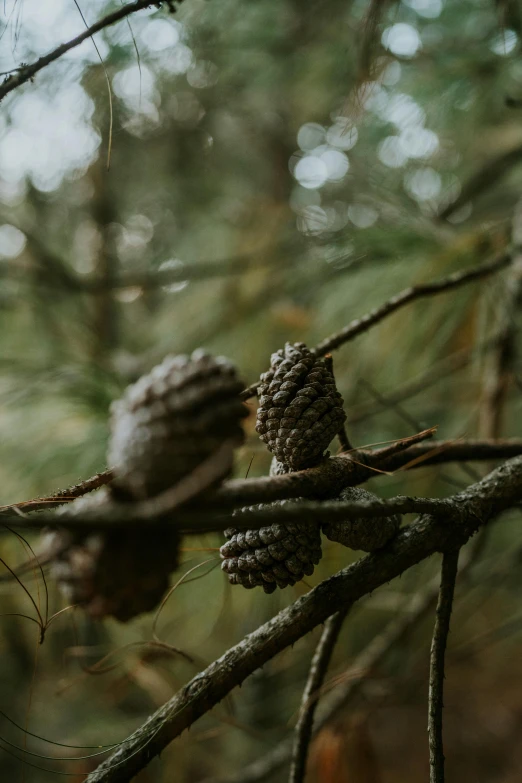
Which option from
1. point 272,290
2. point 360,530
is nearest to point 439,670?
point 360,530

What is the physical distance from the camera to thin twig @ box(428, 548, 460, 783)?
1.33 ft

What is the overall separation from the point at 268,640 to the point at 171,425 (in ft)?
0.61

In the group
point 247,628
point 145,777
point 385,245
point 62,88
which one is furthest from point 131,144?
point 145,777

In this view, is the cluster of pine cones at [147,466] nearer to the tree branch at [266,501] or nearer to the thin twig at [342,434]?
the tree branch at [266,501]

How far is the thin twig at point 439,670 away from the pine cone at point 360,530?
55mm

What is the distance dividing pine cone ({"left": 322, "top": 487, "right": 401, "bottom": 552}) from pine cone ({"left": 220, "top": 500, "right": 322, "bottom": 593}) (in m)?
0.01

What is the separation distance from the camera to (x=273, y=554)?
15.4 inches

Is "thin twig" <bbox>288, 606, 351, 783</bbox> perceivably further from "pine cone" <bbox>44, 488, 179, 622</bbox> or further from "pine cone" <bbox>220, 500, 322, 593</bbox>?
"pine cone" <bbox>44, 488, 179, 622</bbox>

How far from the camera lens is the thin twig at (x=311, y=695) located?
48 cm

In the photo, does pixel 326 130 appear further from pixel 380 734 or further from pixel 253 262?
pixel 380 734

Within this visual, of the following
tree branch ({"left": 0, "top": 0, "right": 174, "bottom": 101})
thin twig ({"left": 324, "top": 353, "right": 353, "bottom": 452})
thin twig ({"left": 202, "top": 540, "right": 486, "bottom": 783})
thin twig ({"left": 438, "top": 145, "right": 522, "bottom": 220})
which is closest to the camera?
tree branch ({"left": 0, "top": 0, "right": 174, "bottom": 101})

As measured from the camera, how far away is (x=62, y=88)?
96 centimetres

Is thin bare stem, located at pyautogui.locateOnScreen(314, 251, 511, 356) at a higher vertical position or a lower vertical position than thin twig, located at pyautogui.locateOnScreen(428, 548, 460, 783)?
higher

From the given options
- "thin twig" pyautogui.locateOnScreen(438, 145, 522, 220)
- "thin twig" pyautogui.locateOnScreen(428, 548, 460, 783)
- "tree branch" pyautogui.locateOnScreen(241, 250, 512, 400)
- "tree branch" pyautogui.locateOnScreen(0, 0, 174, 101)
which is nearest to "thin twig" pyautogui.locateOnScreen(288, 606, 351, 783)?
"thin twig" pyautogui.locateOnScreen(428, 548, 460, 783)
